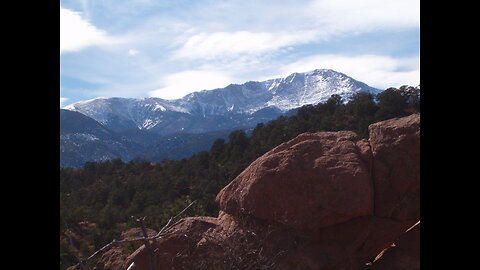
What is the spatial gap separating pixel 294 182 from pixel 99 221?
8.26 metres

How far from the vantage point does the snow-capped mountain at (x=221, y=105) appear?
113 meters

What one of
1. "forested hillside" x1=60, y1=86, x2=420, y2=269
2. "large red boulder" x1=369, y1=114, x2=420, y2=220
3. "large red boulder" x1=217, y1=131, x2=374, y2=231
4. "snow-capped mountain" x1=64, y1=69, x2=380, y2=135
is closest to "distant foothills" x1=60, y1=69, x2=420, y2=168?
"snow-capped mountain" x1=64, y1=69, x2=380, y2=135

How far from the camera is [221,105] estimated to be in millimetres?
160500

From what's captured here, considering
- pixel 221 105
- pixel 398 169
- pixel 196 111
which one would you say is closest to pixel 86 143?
pixel 398 169

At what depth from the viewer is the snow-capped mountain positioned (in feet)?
372

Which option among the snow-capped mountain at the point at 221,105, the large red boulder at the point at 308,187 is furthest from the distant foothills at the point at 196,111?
the large red boulder at the point at 308,187

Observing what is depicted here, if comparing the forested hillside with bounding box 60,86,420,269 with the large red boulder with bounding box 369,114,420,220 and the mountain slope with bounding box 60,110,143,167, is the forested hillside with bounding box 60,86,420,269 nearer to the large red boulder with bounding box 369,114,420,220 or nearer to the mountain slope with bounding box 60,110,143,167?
the large red boulder with bounding box 369,114,420,220

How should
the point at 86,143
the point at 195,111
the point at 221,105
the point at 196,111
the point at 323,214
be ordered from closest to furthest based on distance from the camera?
the point at 323,214, the point at 86,143, the point at 195,111, the point at 196,111, the point at 221,105

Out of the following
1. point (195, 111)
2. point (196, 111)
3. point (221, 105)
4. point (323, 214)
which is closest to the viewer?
point (323, 214)

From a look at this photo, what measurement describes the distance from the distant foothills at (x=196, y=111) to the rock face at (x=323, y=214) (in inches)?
1939

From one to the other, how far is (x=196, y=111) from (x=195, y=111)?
2.23 ft

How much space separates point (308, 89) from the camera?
12544cm

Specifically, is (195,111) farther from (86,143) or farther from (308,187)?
(308,187)
